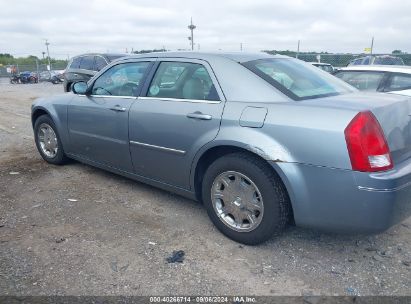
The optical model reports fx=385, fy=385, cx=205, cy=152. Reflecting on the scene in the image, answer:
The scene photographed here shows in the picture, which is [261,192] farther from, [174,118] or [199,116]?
[174,118]

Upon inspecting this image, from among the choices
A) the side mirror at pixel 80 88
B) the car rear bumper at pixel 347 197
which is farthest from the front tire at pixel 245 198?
the side mirror at pixel 80 88

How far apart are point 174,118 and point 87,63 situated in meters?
9.61

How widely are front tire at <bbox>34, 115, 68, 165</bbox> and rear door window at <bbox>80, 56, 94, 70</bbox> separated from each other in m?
6.97

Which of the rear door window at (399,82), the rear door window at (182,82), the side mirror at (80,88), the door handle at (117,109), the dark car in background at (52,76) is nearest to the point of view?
the rear door window at (182,82)

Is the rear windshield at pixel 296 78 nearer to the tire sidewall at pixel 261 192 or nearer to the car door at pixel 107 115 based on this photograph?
the tire sidewall at pixel 261 192

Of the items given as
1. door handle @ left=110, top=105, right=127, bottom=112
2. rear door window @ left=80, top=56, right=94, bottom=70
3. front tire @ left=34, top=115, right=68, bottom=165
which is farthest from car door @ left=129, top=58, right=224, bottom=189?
rear door window @ left=80, top=56, right=94, bottom=70

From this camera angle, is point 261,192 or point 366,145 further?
point 261,192

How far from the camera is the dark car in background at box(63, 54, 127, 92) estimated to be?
11492 mm

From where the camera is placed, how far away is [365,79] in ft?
21.3

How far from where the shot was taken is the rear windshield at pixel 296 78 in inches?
123

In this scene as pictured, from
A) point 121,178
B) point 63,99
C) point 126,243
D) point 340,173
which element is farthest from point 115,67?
point 340,173

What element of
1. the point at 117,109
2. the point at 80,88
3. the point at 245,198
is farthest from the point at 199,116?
the point at 80,88

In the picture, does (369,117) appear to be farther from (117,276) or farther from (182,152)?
(117,276)

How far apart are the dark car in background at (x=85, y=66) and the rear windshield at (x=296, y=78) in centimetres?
870
